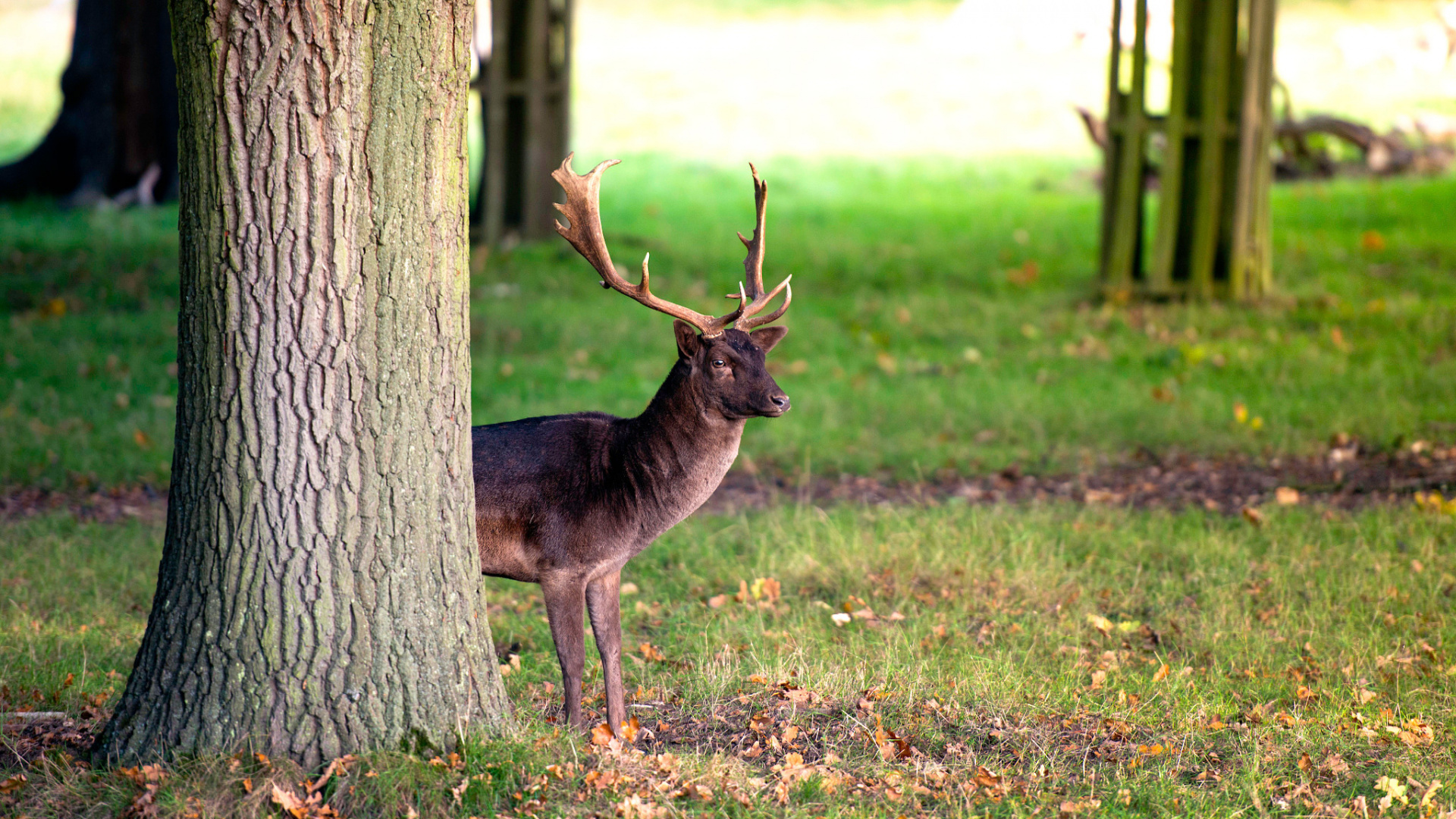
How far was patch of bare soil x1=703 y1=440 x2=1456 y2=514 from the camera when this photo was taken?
26.5ft

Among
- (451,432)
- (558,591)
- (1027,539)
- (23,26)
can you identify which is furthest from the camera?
(23,26)

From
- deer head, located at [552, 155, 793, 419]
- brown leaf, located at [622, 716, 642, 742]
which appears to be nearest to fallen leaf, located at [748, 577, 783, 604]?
deer head, located at [552, 155, 793, 419]

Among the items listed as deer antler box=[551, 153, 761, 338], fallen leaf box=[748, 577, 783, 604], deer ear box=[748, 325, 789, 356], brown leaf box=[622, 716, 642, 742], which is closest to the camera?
brown leaf box=[622, 716, 642, 742]

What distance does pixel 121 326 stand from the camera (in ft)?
38.9

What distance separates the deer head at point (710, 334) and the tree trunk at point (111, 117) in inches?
542

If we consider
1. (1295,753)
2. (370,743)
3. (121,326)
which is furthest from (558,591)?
(121,326)

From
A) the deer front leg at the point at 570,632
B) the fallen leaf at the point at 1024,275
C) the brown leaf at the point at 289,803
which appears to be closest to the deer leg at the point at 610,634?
the deer front leg at the point at 570,632

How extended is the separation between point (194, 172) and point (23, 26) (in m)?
34.3

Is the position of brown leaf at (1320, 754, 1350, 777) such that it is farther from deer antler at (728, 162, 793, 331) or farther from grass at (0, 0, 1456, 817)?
deer antler at (728, 162, 793, 331)

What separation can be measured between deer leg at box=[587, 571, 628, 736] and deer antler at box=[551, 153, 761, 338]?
1040 millimetres

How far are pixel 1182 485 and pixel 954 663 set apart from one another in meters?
3.51

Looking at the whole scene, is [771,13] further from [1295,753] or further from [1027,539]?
[1295,753]

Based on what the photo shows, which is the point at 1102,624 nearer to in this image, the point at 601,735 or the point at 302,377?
the point at 601,735

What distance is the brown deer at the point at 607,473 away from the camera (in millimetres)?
5008
